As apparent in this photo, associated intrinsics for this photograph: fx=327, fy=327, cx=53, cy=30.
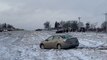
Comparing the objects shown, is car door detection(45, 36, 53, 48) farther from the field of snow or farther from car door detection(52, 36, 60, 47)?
the field of snow

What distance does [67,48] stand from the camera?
1282 inches

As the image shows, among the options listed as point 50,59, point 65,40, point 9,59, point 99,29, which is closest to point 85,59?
point 50,59

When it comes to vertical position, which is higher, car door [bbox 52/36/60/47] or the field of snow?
car door [bbox 52/36/60/47]

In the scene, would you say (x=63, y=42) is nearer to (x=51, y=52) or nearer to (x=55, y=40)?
(x=55, y=40)

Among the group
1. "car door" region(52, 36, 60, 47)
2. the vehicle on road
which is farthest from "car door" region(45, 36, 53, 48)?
"car door" region(52, 36, 60, 47)

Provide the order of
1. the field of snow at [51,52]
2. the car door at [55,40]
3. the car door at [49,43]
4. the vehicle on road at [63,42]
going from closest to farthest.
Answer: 1. the field of snow at [51,52]
2. the vehicle on road at [63,42]
3. the car door at [55,40]
4. the car door at [49,43]

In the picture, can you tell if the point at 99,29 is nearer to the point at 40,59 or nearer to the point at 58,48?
the point at 58,48

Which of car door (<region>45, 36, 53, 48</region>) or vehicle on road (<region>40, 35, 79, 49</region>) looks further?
car door (<region>45, 36, 53, 48</region>)

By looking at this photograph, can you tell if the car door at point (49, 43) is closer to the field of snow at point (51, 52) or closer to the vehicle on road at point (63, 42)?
the vehicle on road at point (63, 42)

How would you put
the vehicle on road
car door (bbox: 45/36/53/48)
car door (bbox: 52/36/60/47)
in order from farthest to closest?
car door (bbox: 45/36/53/48) → car door (bbox: 52/36/60/47) → the vehicle on road

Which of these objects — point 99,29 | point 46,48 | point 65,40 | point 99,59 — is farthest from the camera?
point 99,29

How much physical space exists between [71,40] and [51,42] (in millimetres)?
2512

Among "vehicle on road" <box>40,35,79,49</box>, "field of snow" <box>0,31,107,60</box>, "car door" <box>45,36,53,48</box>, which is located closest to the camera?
"field of snow" <box>0,31,107,60</box>

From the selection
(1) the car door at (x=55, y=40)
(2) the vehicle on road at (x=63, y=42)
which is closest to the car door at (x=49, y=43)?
(2) the vehicle on road at (x=63, y=42)
